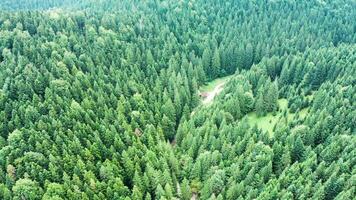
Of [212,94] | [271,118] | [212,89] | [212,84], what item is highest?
[271,118]

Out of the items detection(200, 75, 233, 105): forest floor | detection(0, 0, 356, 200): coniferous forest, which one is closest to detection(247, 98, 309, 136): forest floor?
detection(0, 0, 356, 200): coniferous forest

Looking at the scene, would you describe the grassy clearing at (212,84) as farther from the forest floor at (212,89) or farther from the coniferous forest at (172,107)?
the coniferous forest at (172,107)

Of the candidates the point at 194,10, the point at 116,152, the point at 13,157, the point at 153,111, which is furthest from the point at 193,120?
the point at 194,10

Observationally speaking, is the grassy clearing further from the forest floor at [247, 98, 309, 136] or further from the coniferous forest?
the forest floor at [247, 98, 309, 136]

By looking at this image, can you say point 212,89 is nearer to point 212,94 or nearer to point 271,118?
point 212,94

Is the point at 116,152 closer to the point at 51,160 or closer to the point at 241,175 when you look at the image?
the point at 51,160

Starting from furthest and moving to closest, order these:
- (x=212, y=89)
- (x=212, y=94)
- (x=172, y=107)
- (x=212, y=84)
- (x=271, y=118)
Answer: (x=212, y=84), (x=212, y=89), (x=212, y=94), (x=271, y=118), (x=172, y=107)

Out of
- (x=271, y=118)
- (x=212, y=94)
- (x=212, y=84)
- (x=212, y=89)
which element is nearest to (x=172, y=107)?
(x=271, y=118)

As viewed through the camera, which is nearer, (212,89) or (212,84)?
(212,89)
